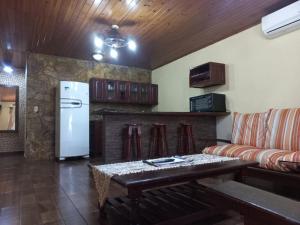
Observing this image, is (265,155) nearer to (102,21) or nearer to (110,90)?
(102,21)

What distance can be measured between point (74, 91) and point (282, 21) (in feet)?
13.4

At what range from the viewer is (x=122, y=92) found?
19.4ft

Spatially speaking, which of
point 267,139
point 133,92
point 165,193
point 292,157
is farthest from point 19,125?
point 292,157

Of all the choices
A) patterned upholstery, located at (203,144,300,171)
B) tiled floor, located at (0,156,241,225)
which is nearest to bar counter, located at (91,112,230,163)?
tiled floor, located at (0,156,241,225)

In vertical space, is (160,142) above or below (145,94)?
below

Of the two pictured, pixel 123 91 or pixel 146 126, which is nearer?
pixel 146 126

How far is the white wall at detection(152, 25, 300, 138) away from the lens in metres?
3.25

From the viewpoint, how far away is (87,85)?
17.3ft

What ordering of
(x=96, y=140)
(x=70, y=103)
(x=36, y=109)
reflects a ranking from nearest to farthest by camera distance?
1. (x=70, y=103)
2. (x=36, y=109)
3. (x=96, y=140)

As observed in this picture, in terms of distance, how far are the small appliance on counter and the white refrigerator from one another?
2.59 meters

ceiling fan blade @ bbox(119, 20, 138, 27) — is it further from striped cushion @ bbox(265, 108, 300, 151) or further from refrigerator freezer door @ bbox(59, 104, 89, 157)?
striped cushion @ bbox(265, 108, 300, 151)

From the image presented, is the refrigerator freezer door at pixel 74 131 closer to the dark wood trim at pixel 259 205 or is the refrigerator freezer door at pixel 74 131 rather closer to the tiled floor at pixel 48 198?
the tiled floor at pixel 48 198

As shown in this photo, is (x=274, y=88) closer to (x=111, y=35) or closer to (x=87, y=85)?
(x=111, y=35)

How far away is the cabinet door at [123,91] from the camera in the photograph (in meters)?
5.88
